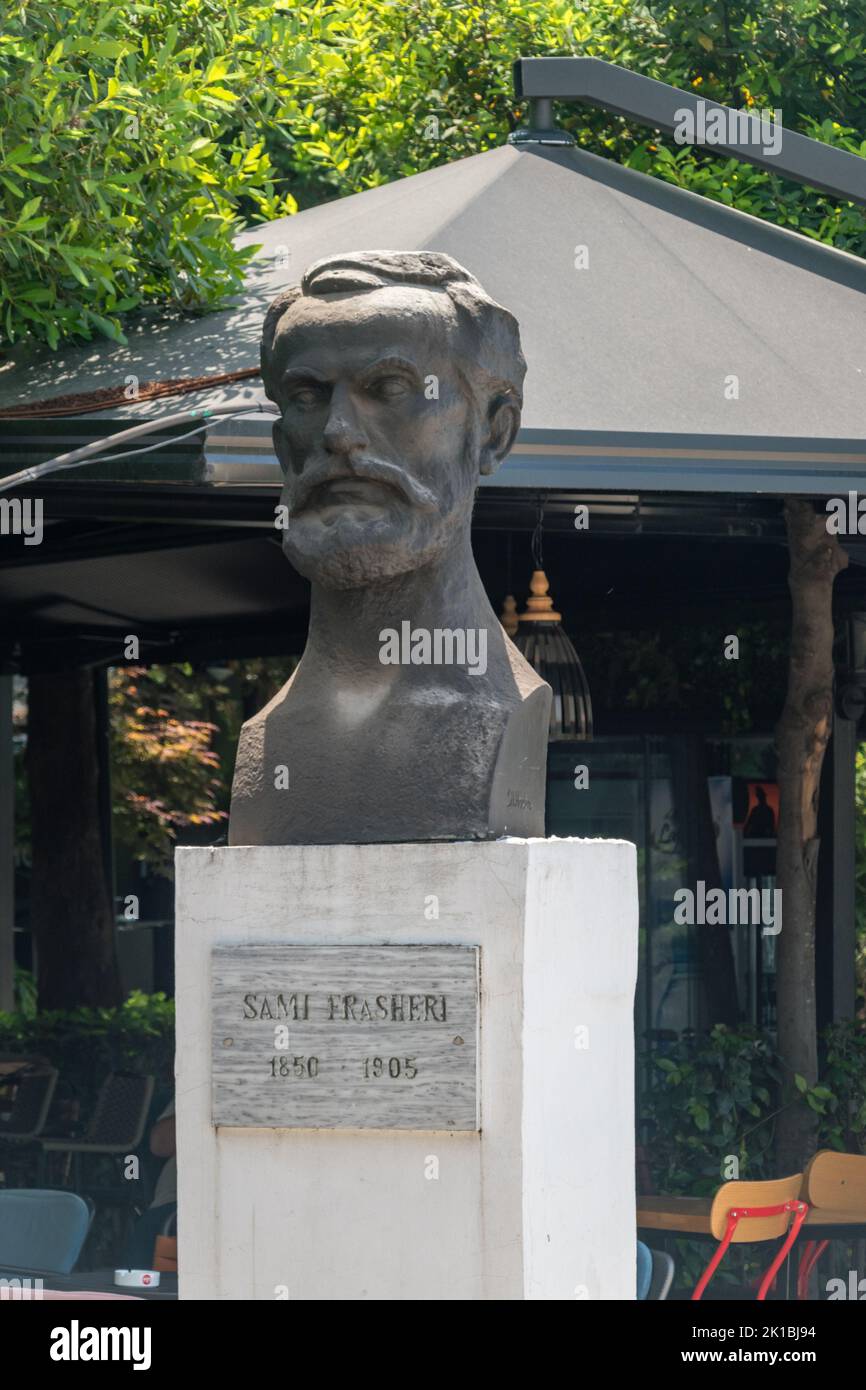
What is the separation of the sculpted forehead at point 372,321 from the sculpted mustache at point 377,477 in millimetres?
248

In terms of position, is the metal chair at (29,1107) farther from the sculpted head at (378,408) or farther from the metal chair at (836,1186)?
the sculpted head at (378,408)

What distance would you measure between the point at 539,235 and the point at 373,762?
3.29m

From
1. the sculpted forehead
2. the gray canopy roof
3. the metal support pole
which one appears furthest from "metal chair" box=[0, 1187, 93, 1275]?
the metal support pole

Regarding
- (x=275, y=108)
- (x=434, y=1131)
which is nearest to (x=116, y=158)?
(x=275, y=108)

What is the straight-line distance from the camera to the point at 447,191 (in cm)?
754

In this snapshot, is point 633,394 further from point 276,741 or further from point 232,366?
point 276,741

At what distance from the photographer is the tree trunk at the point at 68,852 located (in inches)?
461

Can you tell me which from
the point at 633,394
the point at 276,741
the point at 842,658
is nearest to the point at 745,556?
the point at 842,658

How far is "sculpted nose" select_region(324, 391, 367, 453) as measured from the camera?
4.38m

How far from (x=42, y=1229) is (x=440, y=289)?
3230 millimetres

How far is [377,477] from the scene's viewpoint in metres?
4.40
